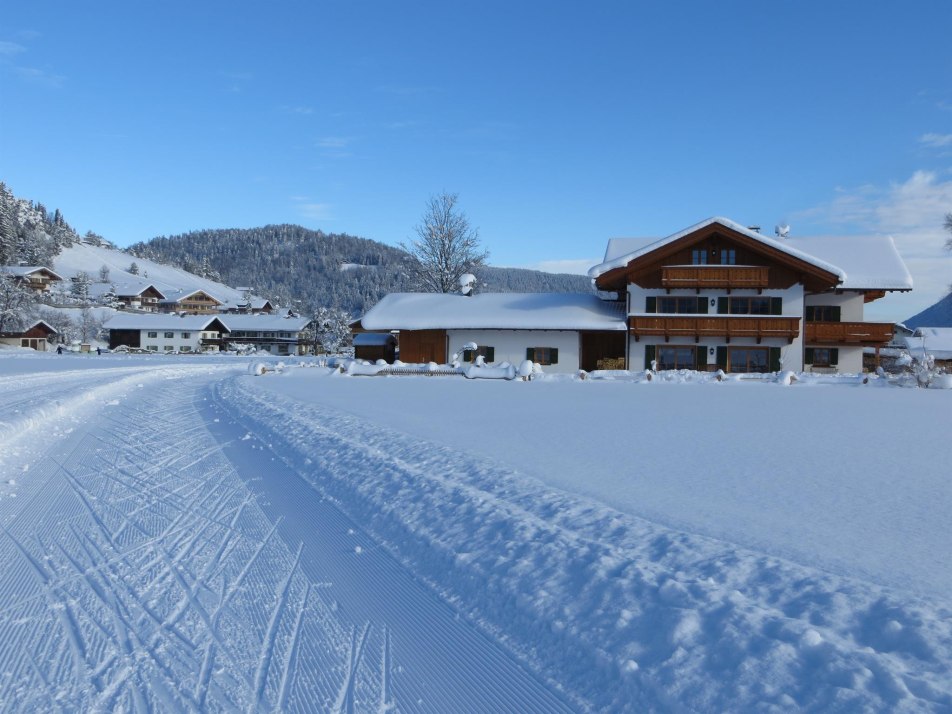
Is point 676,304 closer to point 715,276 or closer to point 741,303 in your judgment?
point 715,276

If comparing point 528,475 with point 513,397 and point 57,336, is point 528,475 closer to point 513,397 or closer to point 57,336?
point 513,397

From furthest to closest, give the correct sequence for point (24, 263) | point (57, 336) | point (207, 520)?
point (24, 263) < point (57, 336) < point (207, 520)

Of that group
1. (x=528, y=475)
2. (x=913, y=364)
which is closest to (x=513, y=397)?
(x=528, y=475)

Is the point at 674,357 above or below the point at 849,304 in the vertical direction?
below

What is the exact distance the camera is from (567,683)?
3.75m

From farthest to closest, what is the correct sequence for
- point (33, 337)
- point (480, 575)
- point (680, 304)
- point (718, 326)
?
point (33, 337) → point (680, 304) → point (718, 326) → point (480, 575)

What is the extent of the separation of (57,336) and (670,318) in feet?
245

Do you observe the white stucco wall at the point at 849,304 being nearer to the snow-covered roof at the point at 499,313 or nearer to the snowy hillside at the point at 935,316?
the snow-covered roof at the point at 499,313

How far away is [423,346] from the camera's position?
35.1m

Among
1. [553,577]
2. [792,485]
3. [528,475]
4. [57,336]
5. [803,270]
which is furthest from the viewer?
[57,336]

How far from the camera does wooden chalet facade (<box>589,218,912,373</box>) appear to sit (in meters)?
31.4

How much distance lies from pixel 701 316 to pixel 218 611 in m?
30.4

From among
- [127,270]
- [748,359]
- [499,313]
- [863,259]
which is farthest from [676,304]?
[127,270]

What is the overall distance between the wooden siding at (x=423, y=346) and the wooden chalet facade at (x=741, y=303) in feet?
29.5
